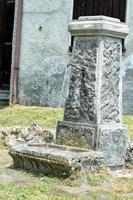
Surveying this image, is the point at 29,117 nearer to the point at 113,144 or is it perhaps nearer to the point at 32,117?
the point at 32,117

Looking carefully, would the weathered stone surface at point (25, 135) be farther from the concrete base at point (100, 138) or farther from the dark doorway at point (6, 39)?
the dark doorway at point (6, 39)

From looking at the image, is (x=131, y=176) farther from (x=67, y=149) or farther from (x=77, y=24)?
(x=77, y=24)

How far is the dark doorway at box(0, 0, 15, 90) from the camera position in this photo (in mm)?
15047

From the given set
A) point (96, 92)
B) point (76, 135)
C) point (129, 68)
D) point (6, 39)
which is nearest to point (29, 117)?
point (129, 68)

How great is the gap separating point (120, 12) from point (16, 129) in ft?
17.4

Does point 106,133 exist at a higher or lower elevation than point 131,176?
higher

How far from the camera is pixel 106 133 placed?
5.75 m

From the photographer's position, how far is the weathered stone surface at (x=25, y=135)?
691 centimetres

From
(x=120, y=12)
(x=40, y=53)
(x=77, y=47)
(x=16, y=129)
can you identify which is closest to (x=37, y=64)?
(x=40, y=53)

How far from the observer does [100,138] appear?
570 centimetres

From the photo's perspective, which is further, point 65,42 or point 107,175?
point 65,42

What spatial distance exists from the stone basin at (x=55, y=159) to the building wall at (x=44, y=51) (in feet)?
21.0

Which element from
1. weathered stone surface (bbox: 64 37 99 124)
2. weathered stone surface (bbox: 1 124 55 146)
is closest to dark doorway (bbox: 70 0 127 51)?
weathered stone surface (bbox: 1 124 55 146)

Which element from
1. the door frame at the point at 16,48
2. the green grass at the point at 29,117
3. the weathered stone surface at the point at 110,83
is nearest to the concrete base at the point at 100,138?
the weathered stone surface at the point at 110,83
